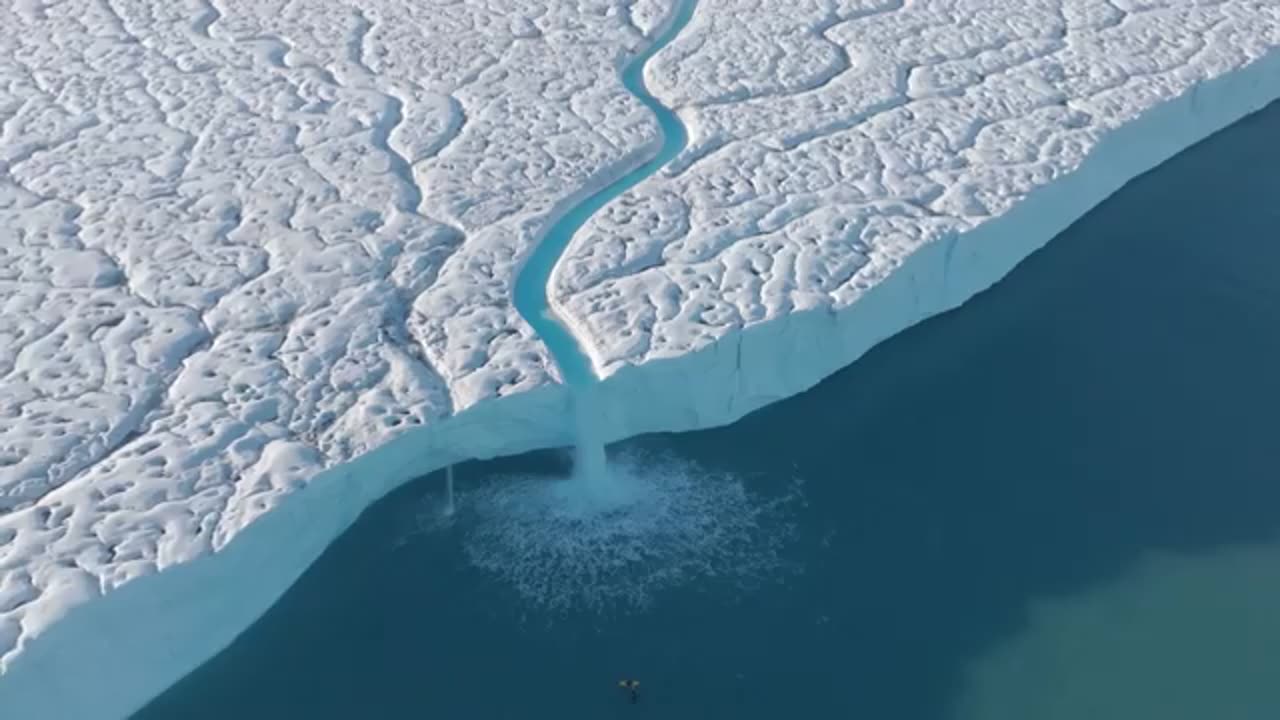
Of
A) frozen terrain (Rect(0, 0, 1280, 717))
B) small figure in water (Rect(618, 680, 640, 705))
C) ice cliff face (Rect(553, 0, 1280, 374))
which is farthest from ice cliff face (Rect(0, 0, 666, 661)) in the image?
small figure in water (Rect(618, 680, 640, 705))

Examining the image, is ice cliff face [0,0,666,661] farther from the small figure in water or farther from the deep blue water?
the small figure in water

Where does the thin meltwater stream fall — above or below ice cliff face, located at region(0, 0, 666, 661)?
below

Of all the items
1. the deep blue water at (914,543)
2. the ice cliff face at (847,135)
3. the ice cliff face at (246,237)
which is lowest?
the deep blue water at (914,543)

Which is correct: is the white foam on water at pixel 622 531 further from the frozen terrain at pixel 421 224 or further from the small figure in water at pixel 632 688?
the small figure in water at pixel 632 688

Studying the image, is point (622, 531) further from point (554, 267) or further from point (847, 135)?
point (847, 135)

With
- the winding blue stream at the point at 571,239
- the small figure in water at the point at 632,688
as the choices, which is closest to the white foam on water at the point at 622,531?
the small figure in water at the point at 632,688

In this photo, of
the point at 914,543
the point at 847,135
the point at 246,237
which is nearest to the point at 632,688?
the point at 914,543

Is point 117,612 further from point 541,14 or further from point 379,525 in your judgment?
point 541,14
